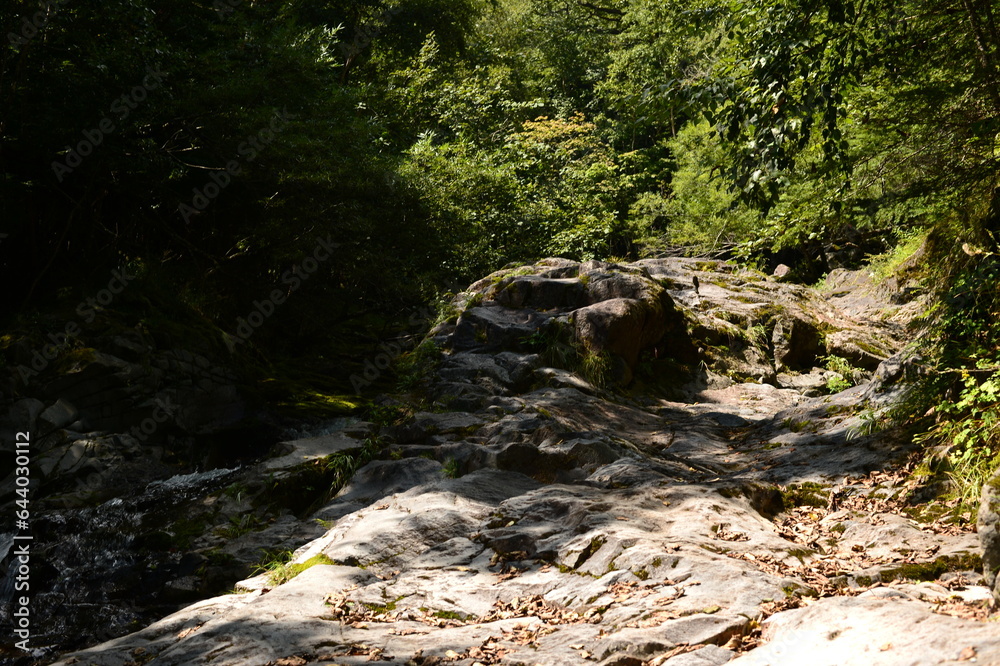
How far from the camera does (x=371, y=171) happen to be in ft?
35.8

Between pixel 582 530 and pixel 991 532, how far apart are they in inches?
97.6

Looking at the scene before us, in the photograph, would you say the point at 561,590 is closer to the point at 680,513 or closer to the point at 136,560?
the point at 680,513

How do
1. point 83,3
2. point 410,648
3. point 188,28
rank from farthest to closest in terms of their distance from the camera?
point 188,28 < point 83,3 < point 410,648

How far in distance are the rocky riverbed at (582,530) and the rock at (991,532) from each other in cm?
17

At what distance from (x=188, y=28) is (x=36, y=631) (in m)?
8.38

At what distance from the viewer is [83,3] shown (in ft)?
24.6

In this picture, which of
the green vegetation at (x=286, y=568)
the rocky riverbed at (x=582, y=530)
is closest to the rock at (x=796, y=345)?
the rocky riverbed at (x=582, y=530)

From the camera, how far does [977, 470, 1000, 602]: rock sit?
11.2 ft

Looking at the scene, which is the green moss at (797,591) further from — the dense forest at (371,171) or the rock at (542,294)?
the rock at (542,294)

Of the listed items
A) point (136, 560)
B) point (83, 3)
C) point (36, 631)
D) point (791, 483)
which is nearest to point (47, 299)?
point (83, 3)

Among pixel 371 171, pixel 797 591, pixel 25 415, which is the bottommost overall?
pixel 797 591

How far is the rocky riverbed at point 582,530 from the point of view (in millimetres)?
3514

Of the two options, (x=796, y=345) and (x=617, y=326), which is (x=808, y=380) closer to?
(x=796, y=345)

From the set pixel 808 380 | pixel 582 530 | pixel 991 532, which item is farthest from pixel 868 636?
pixel 808 380
